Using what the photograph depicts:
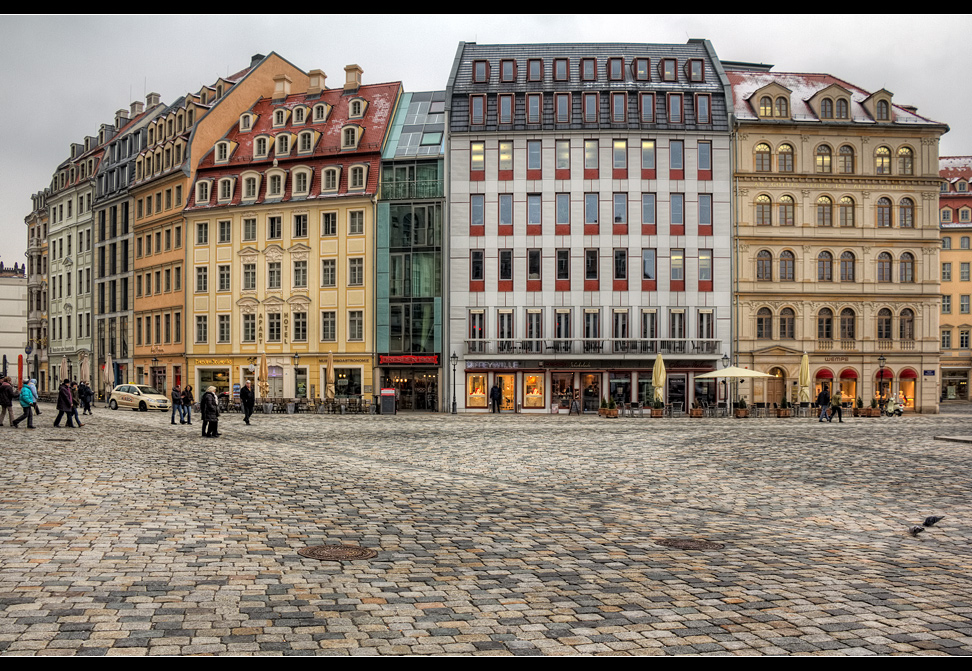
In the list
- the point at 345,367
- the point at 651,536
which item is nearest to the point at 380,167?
the point at 345,367

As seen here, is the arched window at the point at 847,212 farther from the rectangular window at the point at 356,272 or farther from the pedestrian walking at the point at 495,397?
the rectangular window at the point at 356,272

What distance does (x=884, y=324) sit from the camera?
2050 inches

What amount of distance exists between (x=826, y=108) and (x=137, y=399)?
4310cm

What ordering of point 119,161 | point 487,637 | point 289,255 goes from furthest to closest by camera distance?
1. point 119,161
2. point 289,255
3. point 487,637

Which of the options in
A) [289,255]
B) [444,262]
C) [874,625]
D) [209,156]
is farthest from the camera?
[209,156]

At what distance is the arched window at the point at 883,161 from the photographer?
2061 inches

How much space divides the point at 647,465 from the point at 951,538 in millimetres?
8655

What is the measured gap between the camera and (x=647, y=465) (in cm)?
1878

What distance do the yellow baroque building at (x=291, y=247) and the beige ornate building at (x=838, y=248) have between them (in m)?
22.5

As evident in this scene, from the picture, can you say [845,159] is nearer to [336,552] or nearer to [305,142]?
[305,142]

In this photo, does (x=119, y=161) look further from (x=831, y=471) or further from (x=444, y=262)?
(x=831, y=471)

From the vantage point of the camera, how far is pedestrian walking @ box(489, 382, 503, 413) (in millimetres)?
48403

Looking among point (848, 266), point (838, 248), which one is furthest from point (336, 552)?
point (848, 266)

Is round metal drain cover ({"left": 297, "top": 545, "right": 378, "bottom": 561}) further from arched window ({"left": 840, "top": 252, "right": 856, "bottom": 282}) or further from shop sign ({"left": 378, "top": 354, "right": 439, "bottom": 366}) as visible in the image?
arched window ({"left": 840, "top": 252, "right": 856, "bottom": 282})
